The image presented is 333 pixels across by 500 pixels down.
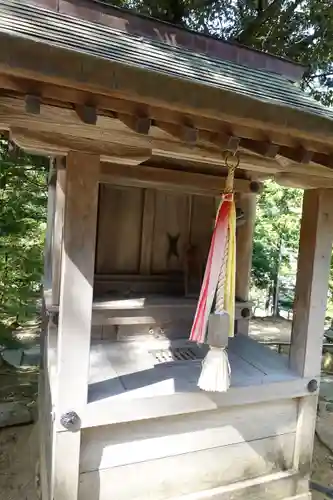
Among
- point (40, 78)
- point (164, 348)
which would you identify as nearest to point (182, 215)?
point (164, 348)

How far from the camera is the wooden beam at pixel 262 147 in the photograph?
70.1 inches

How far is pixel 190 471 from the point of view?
235 centimetres

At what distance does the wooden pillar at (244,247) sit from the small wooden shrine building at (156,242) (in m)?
0.01

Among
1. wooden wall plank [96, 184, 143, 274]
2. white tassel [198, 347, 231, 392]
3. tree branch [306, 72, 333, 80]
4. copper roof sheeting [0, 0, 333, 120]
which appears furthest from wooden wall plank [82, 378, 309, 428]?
tree branch [306, 72, 333, 80]

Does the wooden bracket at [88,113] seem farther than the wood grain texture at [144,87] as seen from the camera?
Yes

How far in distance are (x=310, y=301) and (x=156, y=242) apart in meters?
1.59

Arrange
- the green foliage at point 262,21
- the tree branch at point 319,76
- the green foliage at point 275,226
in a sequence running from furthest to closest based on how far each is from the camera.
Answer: the green foliage at point 275,226
the tree branch at point 319,76
the green foliage at point 262,21

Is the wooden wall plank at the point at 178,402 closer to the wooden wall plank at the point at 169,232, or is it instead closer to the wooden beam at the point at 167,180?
the wooden wall plank at the point at 169,232

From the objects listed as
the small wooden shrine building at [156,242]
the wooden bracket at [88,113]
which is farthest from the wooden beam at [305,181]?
the wooden bracket at [88,113]

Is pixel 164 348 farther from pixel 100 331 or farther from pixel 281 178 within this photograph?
pixel 281 178

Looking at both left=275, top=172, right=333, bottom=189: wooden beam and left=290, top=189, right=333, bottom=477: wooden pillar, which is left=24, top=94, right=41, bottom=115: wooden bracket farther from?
left=290, top=189, right=333, bottom=477: wooden pillar

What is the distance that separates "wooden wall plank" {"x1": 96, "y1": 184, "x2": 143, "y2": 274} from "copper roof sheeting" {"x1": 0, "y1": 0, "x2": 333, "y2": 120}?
1273 millimetres

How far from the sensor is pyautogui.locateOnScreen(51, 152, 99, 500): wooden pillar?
6.06 ft

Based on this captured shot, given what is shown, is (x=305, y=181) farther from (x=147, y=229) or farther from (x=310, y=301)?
(x=147, y=229)
